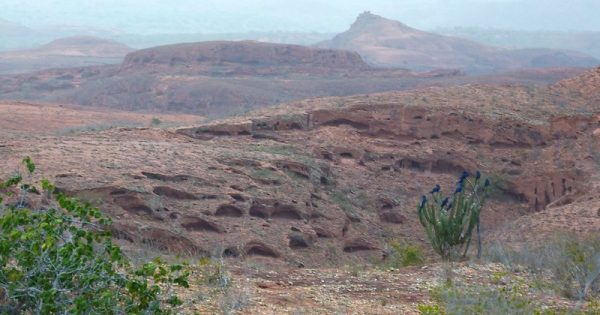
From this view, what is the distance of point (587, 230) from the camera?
14.7 metres

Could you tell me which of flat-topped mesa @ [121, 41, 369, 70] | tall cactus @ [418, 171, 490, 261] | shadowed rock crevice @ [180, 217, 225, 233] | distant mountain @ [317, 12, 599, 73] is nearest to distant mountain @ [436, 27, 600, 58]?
distant mountain @ [317, 12, 599, 73]

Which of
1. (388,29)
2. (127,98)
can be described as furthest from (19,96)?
(388,29)

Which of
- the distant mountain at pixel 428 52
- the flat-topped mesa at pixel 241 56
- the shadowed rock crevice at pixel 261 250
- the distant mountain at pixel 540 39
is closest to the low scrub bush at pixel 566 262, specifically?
the shadowed rock crevice at pixel 261 250

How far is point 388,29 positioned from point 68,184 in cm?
12835

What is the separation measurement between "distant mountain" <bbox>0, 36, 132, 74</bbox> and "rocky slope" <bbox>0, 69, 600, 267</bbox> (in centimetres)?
7764

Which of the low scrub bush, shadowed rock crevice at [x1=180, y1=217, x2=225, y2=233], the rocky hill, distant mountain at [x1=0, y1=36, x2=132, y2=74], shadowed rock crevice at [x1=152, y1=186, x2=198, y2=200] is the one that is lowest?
distant mountain at [x1=0, y1=36, x2=132, y2=74]

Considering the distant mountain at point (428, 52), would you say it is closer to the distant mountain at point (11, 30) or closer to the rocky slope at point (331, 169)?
the distant mountain at point (11, 30)

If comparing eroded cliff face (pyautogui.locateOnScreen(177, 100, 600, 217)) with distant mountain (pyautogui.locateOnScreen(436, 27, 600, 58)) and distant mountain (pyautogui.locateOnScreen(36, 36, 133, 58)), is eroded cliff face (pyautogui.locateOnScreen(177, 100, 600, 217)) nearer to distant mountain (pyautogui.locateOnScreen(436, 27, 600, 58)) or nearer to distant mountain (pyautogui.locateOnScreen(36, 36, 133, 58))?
distant mountain (pyautogui.locateOnScreen(36, 36, 133, 58))

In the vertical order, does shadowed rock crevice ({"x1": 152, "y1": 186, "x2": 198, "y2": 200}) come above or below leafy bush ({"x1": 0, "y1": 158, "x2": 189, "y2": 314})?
below

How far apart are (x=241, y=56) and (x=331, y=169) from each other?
161ft

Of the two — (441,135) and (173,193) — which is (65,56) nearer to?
(441,135)

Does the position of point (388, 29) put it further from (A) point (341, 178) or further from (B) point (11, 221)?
(B) point (11, 221)

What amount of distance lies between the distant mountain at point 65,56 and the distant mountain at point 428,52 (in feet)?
98.2

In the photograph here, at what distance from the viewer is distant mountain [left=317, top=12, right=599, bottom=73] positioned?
371 feet
